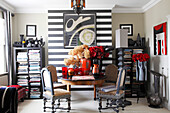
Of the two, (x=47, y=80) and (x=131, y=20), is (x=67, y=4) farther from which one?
(x=47, y=80)

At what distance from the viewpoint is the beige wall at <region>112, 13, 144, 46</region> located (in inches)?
224

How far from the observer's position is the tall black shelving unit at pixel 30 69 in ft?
16.8

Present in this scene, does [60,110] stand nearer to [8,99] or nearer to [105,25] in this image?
[8,99]

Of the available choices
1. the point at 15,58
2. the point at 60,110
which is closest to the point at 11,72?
the point at 15,58

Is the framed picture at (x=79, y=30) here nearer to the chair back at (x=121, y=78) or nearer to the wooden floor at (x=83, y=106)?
the wooden floor at (x=83, y=106)

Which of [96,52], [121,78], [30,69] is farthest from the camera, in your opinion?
[30,69]

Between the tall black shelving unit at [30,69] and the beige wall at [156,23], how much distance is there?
344cm

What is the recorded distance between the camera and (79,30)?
5.28 metres

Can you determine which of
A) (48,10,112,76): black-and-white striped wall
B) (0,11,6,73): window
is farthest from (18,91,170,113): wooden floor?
(0,11,6,73): window

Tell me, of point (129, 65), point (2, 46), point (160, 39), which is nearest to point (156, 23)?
point (160, 39)

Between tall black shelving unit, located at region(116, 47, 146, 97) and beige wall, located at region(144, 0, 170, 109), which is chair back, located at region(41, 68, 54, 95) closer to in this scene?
tall black shelving unit, located at region(116, 47, 146, 97)

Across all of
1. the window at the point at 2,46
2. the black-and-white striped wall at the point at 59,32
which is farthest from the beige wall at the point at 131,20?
the window at the point at 2,46

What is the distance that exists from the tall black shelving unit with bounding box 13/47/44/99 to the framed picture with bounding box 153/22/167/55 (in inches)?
136

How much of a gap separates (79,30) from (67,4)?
2.93ft
